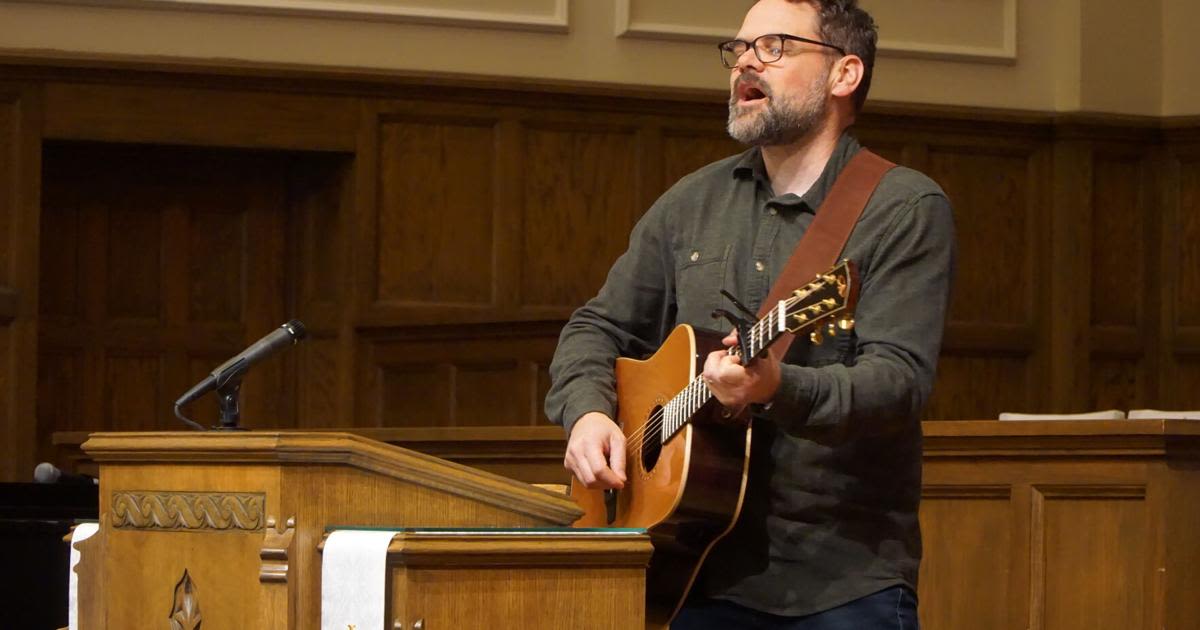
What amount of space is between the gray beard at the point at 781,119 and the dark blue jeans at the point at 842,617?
2.50ft

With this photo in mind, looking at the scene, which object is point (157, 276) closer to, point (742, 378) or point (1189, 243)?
point (1189, 243)

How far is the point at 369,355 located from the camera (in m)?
8.81

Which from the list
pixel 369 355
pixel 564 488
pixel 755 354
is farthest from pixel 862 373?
pixel 369 355

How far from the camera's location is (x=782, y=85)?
2.84m

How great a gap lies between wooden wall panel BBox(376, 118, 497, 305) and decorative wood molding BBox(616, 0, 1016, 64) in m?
0.94

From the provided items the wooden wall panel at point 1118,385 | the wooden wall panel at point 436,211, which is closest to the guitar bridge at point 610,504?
the wooden wall panel at point 436,211

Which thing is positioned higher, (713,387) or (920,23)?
(920,23)

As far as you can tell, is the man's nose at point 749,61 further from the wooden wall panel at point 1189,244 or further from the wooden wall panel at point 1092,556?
the wooden wall panel at point 1189,244

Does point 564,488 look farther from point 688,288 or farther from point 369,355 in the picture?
point 369,355

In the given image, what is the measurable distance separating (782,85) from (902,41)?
6.95 meters

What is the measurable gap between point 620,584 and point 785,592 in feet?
1.12

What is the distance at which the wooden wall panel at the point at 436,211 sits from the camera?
8.93 meters

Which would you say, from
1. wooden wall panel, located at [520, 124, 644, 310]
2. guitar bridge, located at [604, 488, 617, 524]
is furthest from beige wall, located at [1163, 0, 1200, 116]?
guitar bridge, located at [604, 488, 617, 524]

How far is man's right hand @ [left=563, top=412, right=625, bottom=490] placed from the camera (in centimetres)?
278
